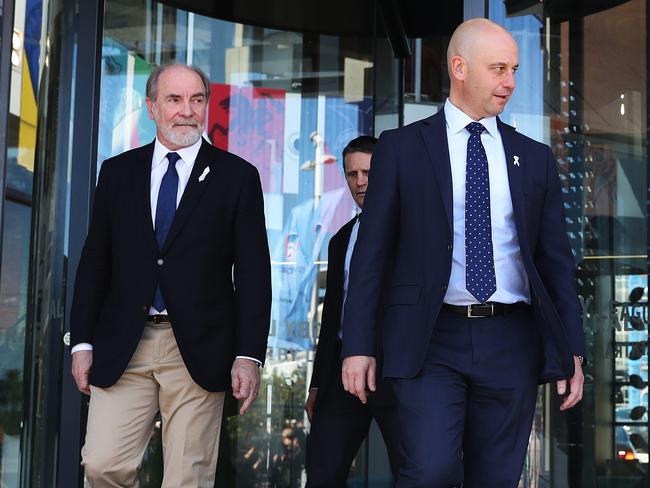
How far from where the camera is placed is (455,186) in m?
3.35

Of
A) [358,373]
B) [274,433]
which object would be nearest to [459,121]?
[358,373]

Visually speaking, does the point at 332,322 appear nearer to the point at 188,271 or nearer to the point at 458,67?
the point at 188,271

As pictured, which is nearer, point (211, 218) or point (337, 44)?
point (211, 218)

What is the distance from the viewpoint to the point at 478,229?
10.8ft

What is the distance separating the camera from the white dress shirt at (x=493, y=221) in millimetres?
3287

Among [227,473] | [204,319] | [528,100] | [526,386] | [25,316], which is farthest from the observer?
[227,473]

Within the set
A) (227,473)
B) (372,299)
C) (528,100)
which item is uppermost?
(528,100)

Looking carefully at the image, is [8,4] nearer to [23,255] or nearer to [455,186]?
[23,255]

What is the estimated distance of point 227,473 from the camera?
623 cm

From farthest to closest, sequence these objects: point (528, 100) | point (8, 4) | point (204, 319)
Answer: point (528, 100), point (8, 4), point (204, 319)

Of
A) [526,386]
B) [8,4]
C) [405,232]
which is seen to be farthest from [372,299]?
[8,4]

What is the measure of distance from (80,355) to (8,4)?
4.21 feet

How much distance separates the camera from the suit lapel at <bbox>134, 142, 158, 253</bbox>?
3730 mm

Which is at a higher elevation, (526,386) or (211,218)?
(211,218)
